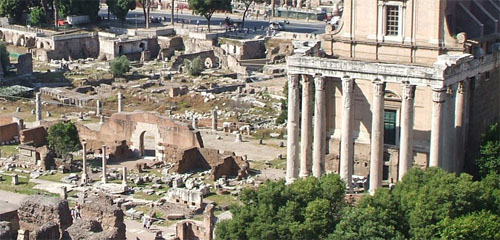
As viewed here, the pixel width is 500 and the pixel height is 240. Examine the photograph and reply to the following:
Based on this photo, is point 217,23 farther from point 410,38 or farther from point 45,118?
point 410,38

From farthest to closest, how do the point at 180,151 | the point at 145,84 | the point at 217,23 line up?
the point at 217,23 < the point at 145,84 < the point at 180,151

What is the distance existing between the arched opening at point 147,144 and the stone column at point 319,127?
18.8 metres

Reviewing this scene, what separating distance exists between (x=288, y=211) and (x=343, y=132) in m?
11.0

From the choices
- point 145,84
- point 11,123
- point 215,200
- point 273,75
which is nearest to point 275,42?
point 273,75

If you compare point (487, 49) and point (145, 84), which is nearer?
point (487, 49)

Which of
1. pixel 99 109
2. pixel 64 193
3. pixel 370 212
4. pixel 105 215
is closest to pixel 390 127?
pixel 370 212

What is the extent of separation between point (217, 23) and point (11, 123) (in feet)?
194

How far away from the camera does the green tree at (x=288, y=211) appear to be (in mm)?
43438

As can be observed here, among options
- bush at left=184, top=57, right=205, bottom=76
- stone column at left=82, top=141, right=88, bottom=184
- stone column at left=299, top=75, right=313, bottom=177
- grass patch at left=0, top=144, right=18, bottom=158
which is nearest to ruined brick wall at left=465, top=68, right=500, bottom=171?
stone column at left=299, top=75, right=313, bottom=177

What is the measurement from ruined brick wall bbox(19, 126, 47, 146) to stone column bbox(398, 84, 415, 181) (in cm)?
3076

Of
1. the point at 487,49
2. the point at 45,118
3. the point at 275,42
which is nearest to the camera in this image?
the point at 487,49

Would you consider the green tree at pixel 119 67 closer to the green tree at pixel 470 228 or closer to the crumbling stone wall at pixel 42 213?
the crumbling stone wall at pixel 42 213

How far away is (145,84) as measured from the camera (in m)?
98.6

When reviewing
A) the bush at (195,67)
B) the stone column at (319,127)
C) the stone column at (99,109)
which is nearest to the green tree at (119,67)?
the bush at (195,67)
